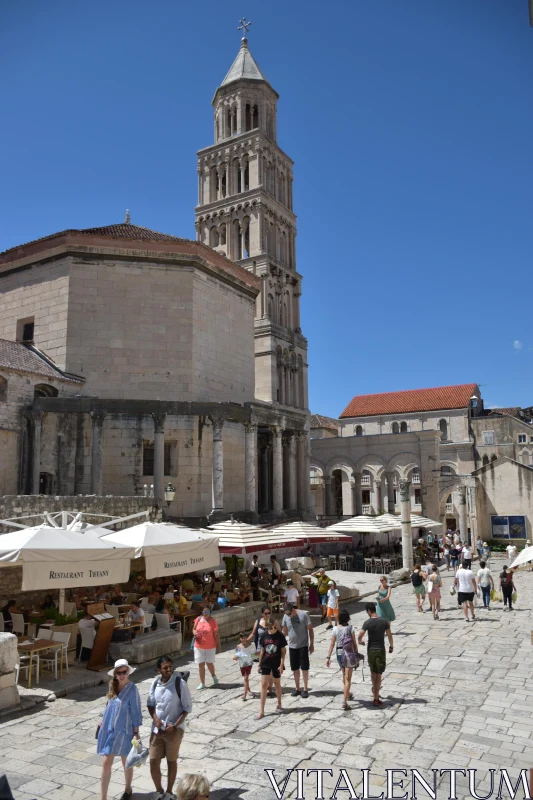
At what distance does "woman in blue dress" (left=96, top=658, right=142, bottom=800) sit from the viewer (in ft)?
20.1

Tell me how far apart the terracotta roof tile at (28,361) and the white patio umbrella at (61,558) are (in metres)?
14.9

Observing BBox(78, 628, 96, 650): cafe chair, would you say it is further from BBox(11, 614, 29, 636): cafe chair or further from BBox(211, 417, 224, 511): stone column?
BBox(211, 417, 224, 511): stone column

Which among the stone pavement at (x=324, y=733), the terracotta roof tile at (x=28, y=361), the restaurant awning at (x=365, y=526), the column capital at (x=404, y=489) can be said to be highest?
the terracotta roof tile at (x=28, y=361)

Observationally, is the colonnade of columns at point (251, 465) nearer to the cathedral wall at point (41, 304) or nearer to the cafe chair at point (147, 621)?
the cathedral wall at point (41, 304)

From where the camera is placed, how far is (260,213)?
172 feet

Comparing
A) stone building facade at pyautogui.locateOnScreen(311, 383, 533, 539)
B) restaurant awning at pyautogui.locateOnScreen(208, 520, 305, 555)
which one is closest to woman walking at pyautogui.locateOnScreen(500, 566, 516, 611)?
restaurant awning at pyautogui.locateOnScreen(208, 520, 305, 555)

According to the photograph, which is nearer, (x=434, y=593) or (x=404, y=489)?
(x=434, y=593)

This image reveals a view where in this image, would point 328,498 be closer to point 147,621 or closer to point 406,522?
point 406,522

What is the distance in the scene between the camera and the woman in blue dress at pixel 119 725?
20.1 feet

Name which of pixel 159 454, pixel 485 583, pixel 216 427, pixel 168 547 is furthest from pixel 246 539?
pixel 216 427

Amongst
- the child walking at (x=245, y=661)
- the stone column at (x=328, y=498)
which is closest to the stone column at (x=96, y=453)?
the child walking at (x=245, y=661)

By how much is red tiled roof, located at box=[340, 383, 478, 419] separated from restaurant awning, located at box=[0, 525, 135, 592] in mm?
58289

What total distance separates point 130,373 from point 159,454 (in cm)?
482

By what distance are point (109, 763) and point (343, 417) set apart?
66.2 meters
